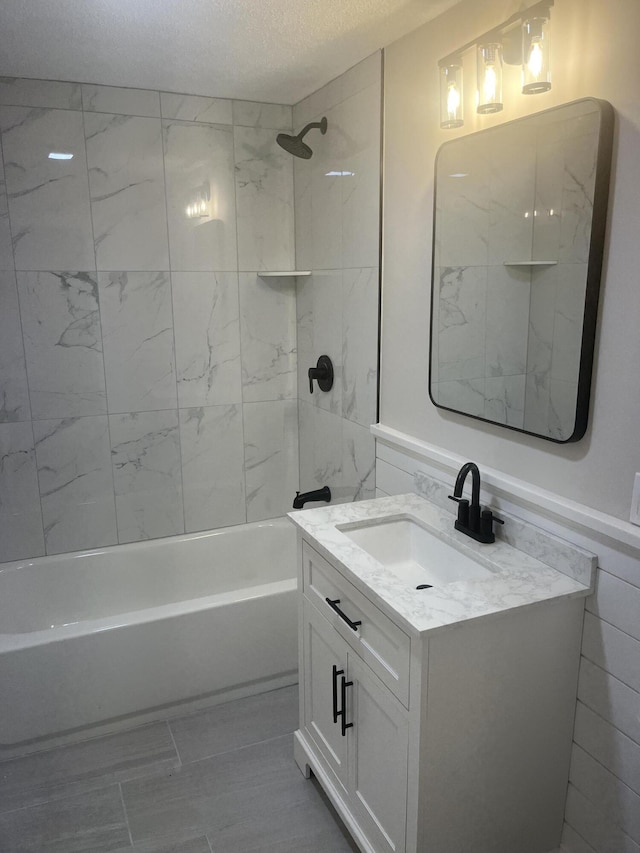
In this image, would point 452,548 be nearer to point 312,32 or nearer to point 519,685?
point 519,685

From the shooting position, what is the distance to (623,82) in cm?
143

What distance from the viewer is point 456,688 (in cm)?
158

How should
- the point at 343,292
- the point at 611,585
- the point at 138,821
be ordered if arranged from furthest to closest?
the point at 343,292 → the point at 138,821 → the point at 611,585

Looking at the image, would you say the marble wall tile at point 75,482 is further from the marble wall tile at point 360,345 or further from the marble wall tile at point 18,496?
the marble wall tile at point 360,345

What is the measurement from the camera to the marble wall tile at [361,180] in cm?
243

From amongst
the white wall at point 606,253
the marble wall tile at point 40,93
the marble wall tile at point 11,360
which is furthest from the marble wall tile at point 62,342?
the white wall at point 606,253

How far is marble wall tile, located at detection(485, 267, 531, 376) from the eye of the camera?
1.78 metres

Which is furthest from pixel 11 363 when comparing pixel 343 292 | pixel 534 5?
pixel 534 5

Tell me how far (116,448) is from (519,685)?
2.10m

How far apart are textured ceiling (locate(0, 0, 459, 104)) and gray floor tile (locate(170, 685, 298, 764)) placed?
97.0 inches

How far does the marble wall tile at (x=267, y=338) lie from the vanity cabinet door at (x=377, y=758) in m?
1.72

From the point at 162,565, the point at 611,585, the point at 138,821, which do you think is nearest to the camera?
the point at 611,585

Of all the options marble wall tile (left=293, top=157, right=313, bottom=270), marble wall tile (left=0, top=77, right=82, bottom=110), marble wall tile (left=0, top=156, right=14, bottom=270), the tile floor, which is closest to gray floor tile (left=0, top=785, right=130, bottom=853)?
the tile floor

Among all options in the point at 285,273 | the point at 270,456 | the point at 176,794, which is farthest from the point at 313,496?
the point at 176,794
